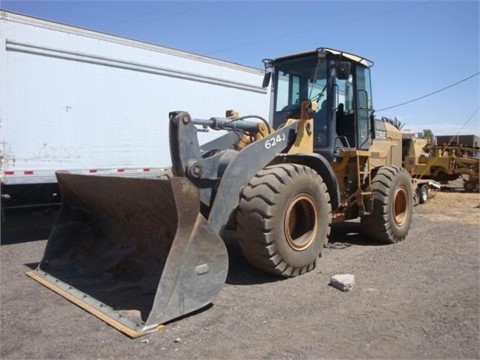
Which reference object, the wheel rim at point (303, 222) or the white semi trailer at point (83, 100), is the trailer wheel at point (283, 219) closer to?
the wheel rim at point (303, 222)

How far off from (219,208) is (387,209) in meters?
3.30

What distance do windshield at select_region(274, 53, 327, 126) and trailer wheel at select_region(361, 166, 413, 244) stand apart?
1.57 meters

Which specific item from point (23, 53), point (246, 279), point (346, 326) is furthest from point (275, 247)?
point (23, 53)

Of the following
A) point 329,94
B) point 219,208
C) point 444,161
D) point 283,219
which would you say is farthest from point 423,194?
point 219,208

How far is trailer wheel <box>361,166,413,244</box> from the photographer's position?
23.1 ft

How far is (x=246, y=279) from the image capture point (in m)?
5.26

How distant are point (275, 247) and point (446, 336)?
1.83 m

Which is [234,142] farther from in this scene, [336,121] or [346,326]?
[346,326]

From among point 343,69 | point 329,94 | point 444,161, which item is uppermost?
point 343,69

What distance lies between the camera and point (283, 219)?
16.5 ft

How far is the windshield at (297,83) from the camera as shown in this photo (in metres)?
6.79

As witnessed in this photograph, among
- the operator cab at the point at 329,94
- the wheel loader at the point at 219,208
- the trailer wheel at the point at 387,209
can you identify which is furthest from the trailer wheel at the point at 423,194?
the wheel loader at the point at 219,208

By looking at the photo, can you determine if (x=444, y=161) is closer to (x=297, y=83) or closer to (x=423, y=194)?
(x=423, y=194)

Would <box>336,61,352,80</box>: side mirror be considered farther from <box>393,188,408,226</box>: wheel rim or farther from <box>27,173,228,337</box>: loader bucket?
<box>27,173,228,337</box>: loader bucket
